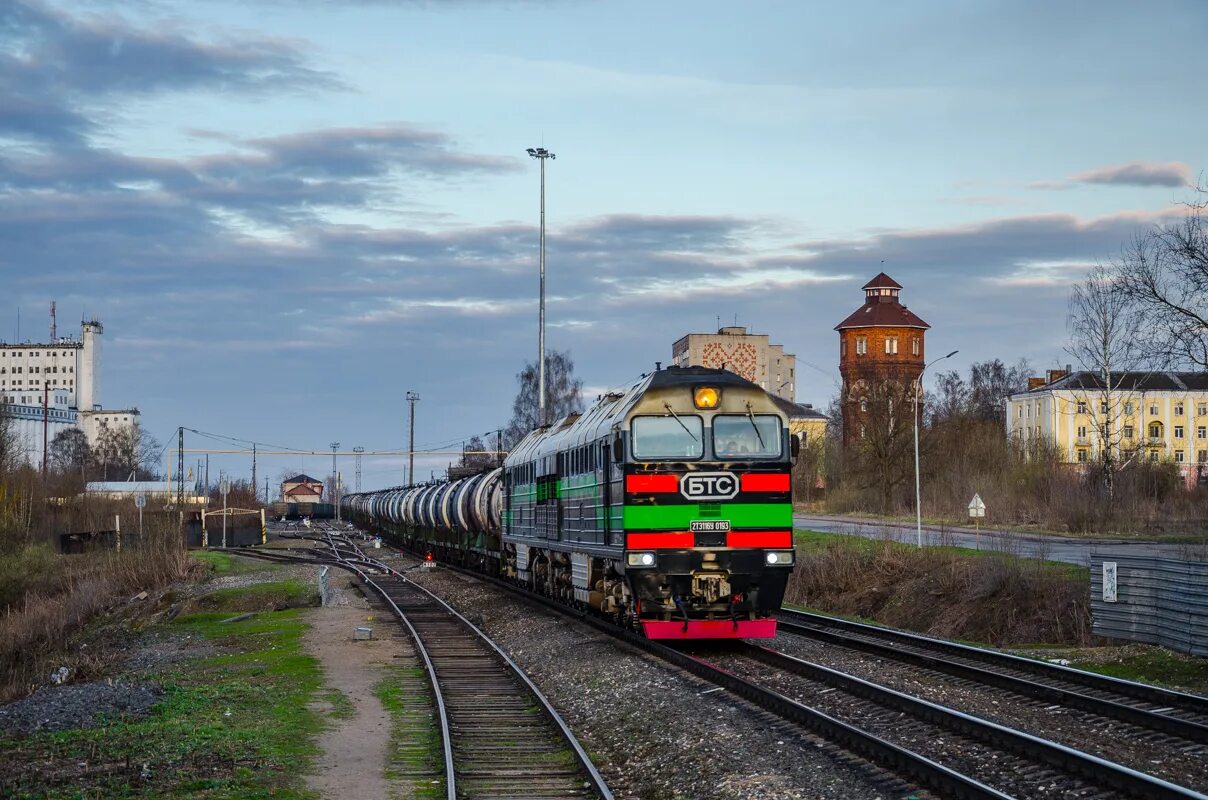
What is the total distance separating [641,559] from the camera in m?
19.5

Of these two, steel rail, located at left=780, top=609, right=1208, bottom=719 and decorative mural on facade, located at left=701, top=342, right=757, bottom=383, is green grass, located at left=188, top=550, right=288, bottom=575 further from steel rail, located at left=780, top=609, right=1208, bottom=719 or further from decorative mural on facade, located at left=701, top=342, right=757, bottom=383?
decorative mural on facade, located at left=701, top=342, right=757, bottom=383

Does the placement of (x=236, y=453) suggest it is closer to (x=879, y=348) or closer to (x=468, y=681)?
(x=879, y=348)

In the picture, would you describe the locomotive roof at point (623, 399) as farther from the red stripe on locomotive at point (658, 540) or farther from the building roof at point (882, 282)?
the building roof at point (882, 282)

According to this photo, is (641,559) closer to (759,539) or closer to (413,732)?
(759,539)

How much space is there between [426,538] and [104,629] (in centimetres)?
2361

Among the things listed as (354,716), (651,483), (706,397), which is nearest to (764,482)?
(706,397)

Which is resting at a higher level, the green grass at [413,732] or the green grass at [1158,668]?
the green grass at [1158,668]

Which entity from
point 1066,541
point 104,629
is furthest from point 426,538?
point 1066,541

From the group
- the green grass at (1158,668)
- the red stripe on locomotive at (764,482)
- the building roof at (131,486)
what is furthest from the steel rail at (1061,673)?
the building roof at (131,486)

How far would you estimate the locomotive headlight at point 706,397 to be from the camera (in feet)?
66.3

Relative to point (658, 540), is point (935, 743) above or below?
below

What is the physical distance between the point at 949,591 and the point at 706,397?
13055 millimetres

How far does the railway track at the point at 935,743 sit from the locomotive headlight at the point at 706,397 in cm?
408

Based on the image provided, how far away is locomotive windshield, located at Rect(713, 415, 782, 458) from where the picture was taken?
66.1ft
